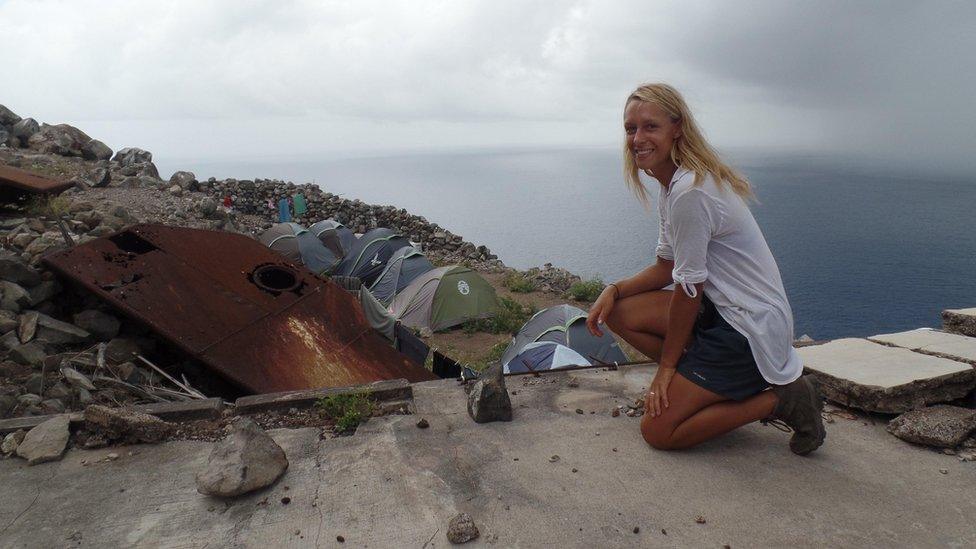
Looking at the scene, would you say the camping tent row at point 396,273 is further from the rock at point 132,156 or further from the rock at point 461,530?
Answer: the rock at point 461,530

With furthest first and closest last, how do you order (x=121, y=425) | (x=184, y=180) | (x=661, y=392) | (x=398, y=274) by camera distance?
(x=184, y=180), (x=398, y=274), (x=121, y=425), (x=661, y=392)

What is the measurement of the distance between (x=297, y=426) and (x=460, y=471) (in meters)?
1.06

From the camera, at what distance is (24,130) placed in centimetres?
1617

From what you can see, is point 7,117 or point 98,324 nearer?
point 98,324

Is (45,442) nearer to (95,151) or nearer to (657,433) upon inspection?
(657,433)

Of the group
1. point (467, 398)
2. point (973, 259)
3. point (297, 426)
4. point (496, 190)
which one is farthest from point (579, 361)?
point (496, 190)

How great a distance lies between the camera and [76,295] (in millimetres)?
5059

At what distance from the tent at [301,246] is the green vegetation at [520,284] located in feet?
16.4

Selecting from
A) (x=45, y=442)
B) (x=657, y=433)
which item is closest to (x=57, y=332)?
(x=45, y=442)

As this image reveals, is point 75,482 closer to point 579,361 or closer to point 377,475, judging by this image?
point 377,475

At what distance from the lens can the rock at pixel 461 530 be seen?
7.34 ft

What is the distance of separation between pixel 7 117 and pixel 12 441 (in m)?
18.9

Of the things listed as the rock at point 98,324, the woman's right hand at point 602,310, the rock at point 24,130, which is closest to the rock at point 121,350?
the rock at point 98,324

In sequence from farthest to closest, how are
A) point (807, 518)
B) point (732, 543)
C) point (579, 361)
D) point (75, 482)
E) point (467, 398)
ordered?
point (579, 361) < point (467, 398) < point (75, 482) < point (807, 518) < point (732, 543)
